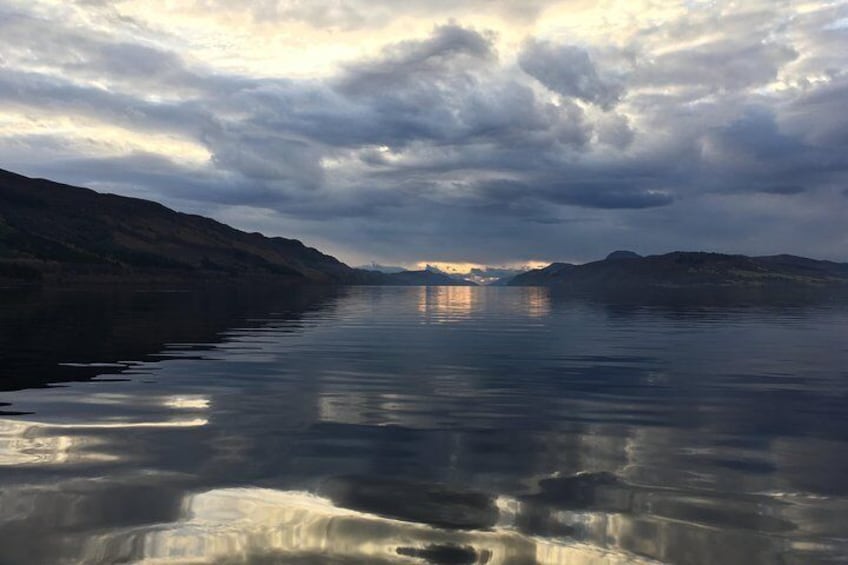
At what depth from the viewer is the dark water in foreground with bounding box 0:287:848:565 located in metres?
12.5

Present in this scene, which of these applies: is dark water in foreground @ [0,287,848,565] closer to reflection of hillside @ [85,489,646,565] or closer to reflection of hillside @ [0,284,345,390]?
reflection of hillside @ [85,489,646,565]

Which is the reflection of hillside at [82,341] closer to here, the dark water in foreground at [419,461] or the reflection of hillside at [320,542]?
the dark water in foreground at [419,461]

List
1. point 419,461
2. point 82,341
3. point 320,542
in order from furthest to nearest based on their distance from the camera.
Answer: point 82,341 < point 419,461 < point 320,542

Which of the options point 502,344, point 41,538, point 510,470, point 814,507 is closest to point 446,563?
point 510,470

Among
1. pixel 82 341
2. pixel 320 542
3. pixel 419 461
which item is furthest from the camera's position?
pixel 82 341

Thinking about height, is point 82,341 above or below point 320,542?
above

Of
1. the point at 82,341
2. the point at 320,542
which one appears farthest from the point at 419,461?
the point at 82,341

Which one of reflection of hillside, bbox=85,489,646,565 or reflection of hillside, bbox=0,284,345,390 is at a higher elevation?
reflection of hillside, bbox=0,284,345,390

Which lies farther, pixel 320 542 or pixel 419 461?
pixel 419 461

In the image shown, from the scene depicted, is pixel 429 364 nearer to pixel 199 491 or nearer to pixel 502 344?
pixel 502 344

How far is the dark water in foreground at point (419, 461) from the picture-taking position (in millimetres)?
12453

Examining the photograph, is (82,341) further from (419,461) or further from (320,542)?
(320,542)

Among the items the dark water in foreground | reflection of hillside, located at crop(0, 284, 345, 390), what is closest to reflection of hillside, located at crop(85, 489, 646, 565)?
the dark water in foreground

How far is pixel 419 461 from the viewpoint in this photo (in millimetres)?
18109
